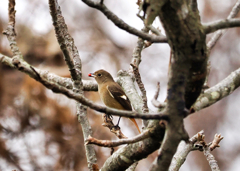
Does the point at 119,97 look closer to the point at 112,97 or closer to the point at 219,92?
the point at 112,97

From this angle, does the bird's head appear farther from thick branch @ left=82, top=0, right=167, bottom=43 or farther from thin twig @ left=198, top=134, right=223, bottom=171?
thick branch @ left=82, top=0, right=167, bottom=43

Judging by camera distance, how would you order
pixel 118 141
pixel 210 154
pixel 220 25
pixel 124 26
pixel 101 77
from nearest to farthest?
1. pixel 220 25
2. pixel 124 26
3. pixel 118 141
4. pixel 210 154
5. pixel 101 77

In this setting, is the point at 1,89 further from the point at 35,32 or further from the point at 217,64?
the point at 217,64

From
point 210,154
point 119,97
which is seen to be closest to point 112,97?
point 119,97

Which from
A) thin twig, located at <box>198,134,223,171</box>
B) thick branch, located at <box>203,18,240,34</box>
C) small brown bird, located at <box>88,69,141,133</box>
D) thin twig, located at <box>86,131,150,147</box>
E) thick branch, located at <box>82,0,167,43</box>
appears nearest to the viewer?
thick branch, located at <box>203,18,240,34</box>

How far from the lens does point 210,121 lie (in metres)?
6.96

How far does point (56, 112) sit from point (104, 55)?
2.34 metres

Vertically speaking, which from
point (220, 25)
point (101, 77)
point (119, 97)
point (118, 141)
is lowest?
point (118, 141)

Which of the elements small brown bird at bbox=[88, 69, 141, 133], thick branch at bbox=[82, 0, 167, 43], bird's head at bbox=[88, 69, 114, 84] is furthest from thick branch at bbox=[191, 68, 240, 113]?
bird's head at bbox=[88, 69, 114, 84]

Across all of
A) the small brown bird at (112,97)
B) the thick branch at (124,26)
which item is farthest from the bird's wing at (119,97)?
the thick branch at (124,26)

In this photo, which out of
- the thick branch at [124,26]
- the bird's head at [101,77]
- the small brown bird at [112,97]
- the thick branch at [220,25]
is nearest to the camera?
the thick branch at [220,25]

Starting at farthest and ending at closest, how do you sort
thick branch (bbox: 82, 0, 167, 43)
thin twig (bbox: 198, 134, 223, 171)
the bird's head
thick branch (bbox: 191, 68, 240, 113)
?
the bird's head, thin twig (bbox: 198, 134, 223, 171), thick branch (bbox: 191, 68, 240, 113), thick branch (bbox: 82, 0, 167, 43)

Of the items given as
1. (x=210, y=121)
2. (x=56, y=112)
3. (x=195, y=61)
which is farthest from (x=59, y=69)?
(x=195, y=61)

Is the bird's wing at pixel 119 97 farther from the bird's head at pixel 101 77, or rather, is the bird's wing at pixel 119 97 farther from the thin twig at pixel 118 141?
the thin twig at pixel 118 141
